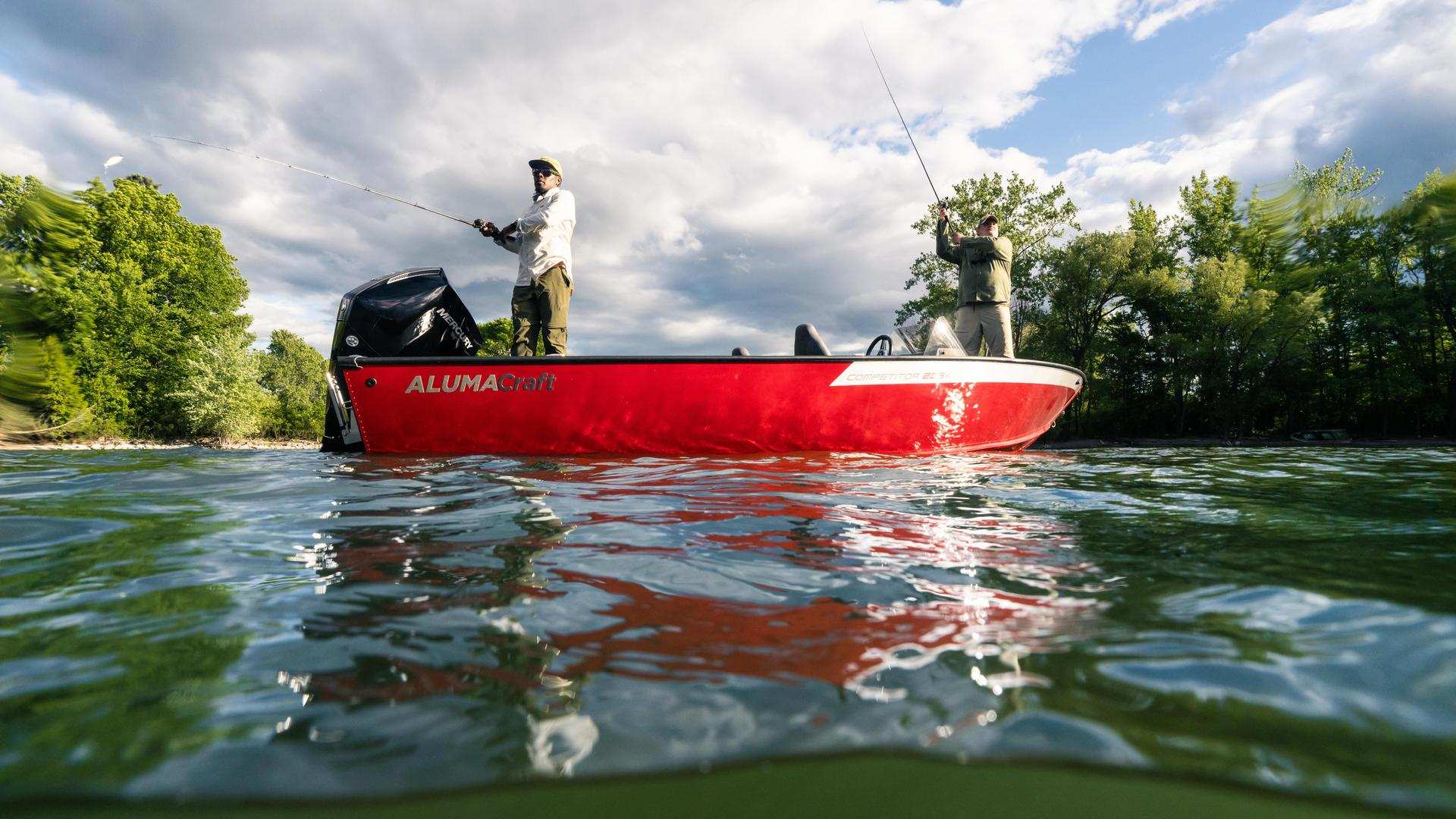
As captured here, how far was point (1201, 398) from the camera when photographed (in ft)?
84.6

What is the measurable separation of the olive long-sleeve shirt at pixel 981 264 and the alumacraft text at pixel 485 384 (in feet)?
15.0

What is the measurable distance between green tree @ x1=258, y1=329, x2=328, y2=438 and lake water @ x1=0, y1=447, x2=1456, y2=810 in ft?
116

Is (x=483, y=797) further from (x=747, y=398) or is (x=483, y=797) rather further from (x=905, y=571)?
(x=747, y=398)

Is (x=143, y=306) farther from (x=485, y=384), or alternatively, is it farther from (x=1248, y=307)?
(x=1248, y=307)

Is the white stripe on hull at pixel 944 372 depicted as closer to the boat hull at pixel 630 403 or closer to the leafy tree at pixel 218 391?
the boat hull at pixel 630 403

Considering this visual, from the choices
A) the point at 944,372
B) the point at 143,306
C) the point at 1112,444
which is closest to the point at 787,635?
the point at 944,372

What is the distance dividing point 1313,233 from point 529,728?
1444 inches

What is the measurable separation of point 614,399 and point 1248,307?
27637mm

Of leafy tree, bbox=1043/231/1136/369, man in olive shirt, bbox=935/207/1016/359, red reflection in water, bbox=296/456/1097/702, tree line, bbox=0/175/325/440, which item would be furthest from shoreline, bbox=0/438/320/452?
leafy tree, bbox=1043/231/1136/369

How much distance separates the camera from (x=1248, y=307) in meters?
23.9

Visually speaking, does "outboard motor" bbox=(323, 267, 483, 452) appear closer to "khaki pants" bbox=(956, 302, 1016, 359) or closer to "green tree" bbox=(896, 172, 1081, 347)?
"khaki pants" bbox=(956, 302, 1016, 359)

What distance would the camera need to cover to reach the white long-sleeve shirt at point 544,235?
231 inches

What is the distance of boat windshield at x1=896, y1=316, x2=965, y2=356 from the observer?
20.0 ft

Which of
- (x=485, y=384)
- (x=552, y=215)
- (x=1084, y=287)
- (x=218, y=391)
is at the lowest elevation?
(x=485, y=384)
